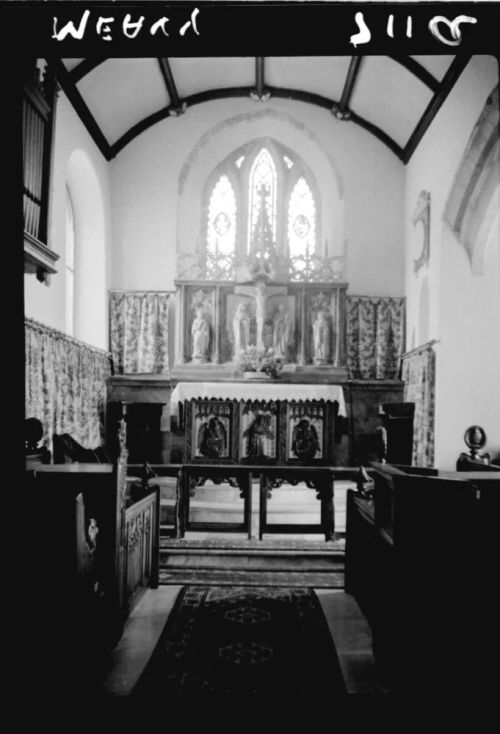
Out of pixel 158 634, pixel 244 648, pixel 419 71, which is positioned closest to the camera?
pixel 244 648

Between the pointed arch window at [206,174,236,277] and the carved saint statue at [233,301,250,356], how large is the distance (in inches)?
47.5

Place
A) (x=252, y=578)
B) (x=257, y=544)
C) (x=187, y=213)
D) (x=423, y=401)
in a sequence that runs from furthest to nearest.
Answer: (x=187, y=213), (x=423, y=401), (x=257, y=544), (x=252, y=578)

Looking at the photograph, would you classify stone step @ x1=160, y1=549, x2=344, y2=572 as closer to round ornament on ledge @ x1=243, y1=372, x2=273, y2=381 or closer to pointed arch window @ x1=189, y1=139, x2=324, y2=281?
round ornament on ledge @ x1=243, y1=372, x2=273, y2=381

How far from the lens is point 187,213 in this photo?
10.3 metres

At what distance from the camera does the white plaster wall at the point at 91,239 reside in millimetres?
7609

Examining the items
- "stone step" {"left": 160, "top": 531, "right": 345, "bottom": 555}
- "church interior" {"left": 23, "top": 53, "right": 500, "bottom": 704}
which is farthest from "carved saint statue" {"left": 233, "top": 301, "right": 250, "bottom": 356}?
"stone step" {"left": 160, "top": 531, "right": 345, "bottom": 555}

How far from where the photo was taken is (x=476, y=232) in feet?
24.9

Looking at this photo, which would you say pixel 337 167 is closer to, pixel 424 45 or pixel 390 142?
pixel 390 142

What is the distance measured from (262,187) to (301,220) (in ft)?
2.76

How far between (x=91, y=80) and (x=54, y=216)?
77.5 inches

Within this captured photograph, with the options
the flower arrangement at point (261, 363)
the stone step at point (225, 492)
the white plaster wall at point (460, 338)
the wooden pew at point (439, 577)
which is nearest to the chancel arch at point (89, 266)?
the flower arrangement at point (261, 363)

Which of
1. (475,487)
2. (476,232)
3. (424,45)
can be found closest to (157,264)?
(476,232)

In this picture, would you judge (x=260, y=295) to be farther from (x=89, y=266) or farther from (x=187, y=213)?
(x=89, y=266)

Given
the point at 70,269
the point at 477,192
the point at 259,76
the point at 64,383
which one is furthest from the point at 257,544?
the point at 259,76
